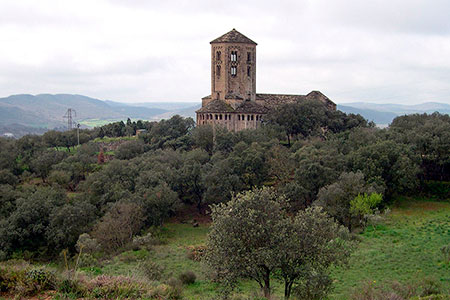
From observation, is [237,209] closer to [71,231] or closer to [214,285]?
[214,285]

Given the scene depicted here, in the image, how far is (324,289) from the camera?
17.3m

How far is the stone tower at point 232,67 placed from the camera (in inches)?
2391

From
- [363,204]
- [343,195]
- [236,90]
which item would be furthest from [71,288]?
[236,90]

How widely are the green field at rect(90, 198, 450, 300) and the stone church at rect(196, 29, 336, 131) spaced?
2074 centimetres

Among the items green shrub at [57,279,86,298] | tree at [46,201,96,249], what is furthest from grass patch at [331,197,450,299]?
tree at [46,201,96,249]

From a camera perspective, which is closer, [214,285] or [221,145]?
[214,285]

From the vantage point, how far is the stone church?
5853 cm

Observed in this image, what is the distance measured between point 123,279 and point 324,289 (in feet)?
26.3

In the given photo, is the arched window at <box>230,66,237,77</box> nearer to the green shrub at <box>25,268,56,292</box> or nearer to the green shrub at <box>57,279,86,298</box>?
the green shrub at <box>25,268,56,292</box>

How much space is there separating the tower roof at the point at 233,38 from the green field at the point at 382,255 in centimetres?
2951

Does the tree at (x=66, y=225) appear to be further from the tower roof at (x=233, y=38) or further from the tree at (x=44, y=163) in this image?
the tower roof at (x=233, y=38)

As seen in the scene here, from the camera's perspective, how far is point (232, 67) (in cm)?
6128

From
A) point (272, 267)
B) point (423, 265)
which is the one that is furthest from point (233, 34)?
point (272, 267)

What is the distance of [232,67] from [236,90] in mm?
3229
